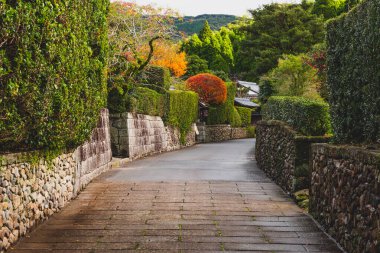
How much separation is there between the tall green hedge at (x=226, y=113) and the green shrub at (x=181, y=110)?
271 inches

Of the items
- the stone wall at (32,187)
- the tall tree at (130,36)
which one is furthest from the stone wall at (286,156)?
the tall tree at (130,36)

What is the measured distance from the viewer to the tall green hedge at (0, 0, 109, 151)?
5305 millimetres

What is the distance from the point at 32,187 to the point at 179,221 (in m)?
2.26

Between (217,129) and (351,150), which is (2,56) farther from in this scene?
(217,129)

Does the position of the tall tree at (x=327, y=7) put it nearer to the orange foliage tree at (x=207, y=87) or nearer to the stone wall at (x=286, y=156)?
the orange foliage tree at (x=207, y=87)

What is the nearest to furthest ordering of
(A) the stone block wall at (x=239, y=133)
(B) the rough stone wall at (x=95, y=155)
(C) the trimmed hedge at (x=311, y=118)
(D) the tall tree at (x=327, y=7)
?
(C) the trimmed hedge at (x=311, y=118) → (B) the rough stone wall at (x=95, y=155) → (A) the stone block wall at (x=239, y=133) → (D) the tall tree at (x=327, y=7)

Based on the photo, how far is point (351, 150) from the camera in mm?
5633

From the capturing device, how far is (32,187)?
6594 mm

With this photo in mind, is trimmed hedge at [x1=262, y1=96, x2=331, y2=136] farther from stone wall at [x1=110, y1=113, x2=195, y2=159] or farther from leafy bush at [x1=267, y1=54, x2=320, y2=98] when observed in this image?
leafy bush at [x1=267, y1=54, x2=320, y2=98]

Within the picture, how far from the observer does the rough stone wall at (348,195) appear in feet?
15.9

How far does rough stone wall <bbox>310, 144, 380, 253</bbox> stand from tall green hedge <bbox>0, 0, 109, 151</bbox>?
4.04 metres

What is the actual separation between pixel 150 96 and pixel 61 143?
13.6 metres

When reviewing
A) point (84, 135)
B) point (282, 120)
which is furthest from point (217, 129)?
point (84, 135)

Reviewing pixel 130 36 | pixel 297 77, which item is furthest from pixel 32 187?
pixel 297 77
